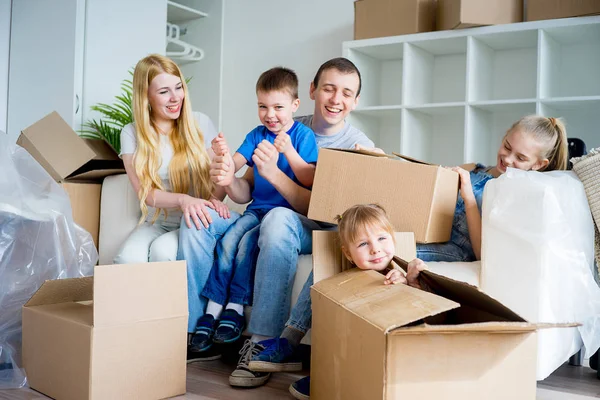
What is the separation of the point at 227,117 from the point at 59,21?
3.60ft

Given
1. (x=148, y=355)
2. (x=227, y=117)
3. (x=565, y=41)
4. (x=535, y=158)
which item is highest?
(x=565, y=41)

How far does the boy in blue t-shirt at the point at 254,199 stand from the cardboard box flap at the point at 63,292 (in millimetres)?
326

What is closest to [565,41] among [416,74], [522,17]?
[522,17]

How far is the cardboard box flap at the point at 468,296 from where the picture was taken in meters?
0.97

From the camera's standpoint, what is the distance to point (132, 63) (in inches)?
116

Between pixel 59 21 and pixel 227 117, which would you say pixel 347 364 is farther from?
pixel 227 117

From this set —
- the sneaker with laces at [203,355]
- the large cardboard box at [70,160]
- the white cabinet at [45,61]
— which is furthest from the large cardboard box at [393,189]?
the white cabinet at [45,61]

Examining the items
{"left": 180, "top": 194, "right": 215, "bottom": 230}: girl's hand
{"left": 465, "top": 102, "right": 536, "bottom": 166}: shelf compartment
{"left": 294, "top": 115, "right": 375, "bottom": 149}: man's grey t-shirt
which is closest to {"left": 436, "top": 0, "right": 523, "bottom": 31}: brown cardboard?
{"left": 465, "top": 102, "right": 536, "bottom": 166}: shelf compartment

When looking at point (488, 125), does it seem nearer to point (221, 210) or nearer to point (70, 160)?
point (221, 210)

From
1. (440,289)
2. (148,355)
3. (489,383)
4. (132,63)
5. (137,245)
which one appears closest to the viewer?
(489,383)

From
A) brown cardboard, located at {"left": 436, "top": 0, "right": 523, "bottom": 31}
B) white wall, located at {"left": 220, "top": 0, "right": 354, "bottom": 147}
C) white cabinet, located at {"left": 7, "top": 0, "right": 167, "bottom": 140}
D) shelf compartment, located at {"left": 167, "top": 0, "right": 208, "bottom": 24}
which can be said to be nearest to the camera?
brown cardboard, located at {"left": 436, "top": 0, "right": 523, "bottom": 31}

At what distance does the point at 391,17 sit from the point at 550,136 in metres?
1.30

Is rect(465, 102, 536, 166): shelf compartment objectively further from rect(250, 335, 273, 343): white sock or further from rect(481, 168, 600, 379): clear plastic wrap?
rect(250, 335, 273, 343): white sock

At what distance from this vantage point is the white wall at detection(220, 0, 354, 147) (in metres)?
3.21
